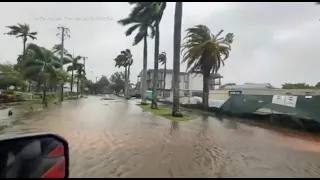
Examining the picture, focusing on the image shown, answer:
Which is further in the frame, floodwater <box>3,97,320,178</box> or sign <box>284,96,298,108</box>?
sign <box>284,96,298,108</box>

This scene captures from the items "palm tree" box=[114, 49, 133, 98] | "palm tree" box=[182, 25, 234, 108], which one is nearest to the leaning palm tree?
"palm tree" box=[114, 49, 133, 98]

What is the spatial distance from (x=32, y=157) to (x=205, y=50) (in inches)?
1027

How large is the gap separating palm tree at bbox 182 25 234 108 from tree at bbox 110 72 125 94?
316 feet

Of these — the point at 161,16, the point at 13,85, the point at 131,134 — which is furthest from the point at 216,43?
the point at 13,85

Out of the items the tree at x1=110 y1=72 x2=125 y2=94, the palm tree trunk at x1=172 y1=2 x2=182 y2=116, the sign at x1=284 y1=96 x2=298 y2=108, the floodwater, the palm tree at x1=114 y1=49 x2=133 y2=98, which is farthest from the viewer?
the tree at x1=110 y1=72 x2=125 y2=94

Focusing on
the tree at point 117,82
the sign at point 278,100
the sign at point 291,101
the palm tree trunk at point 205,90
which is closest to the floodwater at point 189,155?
the sign at point 291,101

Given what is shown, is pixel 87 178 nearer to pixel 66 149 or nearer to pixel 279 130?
pixel 66 149

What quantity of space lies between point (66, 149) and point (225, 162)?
5.88m

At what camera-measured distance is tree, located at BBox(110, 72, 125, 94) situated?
4924 inches

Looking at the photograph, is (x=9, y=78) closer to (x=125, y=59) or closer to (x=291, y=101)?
(x=125, y=59)

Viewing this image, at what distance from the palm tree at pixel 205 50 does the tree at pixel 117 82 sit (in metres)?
96.3

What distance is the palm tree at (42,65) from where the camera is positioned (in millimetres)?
32844

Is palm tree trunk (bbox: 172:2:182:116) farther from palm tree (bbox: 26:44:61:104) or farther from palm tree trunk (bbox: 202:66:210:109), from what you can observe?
palm tree (bbox: 26:44:61:104)

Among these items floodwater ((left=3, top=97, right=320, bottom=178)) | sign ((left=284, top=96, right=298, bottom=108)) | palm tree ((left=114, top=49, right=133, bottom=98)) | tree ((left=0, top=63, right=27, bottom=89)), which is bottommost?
floodwater ((left=3, top=97, right=320, bottom=178))
